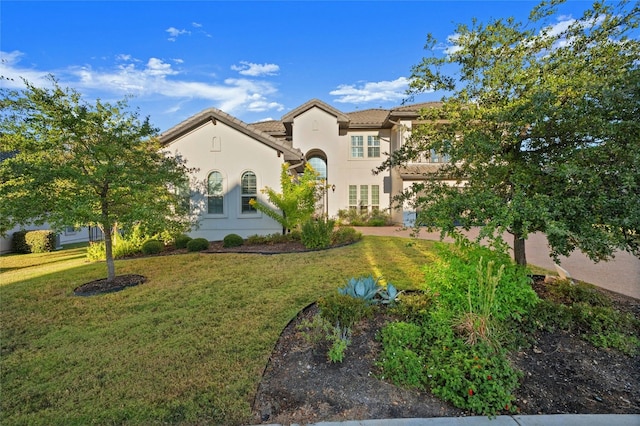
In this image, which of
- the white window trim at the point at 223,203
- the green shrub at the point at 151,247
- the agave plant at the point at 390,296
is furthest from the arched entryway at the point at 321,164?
the agave plant at the point at 390,296

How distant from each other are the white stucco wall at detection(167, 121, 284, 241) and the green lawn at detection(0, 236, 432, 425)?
15.0 feet

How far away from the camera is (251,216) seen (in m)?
12.6

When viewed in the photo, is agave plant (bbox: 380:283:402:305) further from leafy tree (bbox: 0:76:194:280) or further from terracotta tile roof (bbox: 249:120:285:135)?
terracotta tile roof (bbox: 249:120:285:135)

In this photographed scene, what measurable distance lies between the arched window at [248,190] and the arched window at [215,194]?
926 millimetres

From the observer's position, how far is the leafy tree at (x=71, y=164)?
17.6 feet

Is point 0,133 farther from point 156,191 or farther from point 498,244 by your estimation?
point 498,244

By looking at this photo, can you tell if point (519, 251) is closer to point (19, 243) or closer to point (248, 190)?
point (248, 190)

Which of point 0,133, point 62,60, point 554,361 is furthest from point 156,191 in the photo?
point 554,361

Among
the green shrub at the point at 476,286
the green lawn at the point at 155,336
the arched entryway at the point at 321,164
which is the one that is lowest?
the green lawn at the point at 155,336

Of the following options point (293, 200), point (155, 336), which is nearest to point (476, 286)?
point (155, 336)

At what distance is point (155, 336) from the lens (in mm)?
3957

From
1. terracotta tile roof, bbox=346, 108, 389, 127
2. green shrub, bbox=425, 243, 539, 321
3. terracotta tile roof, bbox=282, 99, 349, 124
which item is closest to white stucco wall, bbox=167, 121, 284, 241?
terracotta tile roof, bbox=282, 99, 349, 124

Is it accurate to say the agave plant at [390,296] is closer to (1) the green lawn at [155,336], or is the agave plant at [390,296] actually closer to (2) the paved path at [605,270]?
(1) the green lawn at [155,336]

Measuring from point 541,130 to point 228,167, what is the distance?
11254mm
